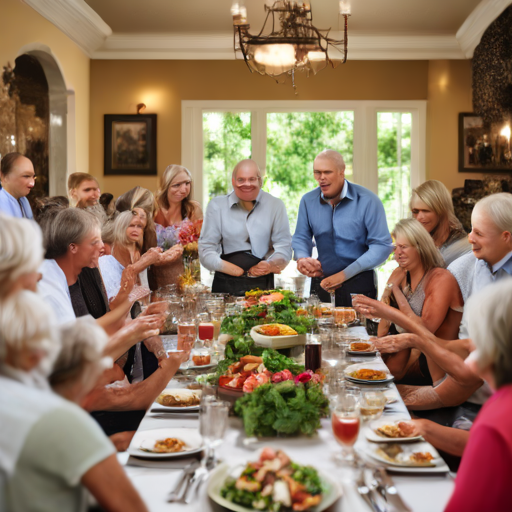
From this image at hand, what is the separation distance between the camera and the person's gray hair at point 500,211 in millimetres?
2672

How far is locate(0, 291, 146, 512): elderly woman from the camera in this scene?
0.95 metres

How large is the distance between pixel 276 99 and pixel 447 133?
2191mm

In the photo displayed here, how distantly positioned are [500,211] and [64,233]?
189 cm

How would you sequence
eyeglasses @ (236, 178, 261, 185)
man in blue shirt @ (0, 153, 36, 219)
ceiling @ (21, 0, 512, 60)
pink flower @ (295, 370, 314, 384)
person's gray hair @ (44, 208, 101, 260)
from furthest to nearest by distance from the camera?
1. ceiling @ (21, 0, 512, 60)
2. man in blue shirt @ (0, 153, 36, 219)
3. eyeglasses @ (236, 178, 261, 185)
4. person's gray hair @ (44, 208, 101, 260)
5. pink flower @ (295, 370, 314, 384)

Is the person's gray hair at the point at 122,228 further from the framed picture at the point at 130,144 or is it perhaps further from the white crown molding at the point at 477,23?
the white crown molding at the point at 477,23

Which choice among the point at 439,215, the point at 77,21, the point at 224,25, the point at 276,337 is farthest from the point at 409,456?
the point at 224,25

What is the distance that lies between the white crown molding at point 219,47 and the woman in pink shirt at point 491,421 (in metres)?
6.71

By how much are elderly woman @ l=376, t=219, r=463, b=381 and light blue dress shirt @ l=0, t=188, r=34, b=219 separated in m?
2.67

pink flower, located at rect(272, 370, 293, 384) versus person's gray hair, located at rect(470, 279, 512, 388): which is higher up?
person's gray hair, located at rect(470, 279, 512, 388)

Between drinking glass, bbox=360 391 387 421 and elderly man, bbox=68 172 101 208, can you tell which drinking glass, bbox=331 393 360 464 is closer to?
drinking glass, bbox=360 391 387 421

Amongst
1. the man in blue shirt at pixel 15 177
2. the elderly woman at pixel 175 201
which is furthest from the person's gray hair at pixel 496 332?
the man in blue shirt at pixel 15 177

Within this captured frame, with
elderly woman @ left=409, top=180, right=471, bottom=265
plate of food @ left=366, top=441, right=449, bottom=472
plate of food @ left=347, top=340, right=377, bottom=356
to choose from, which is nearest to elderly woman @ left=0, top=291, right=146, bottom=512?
plate of food @ left=366, top=441, right=449, bottom=472

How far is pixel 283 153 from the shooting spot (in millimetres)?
7961

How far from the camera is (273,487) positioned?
1.25 meters
